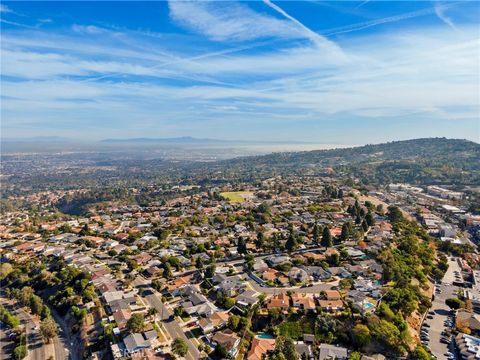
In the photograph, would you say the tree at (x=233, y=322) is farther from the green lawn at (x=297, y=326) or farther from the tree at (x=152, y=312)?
the tree at (x=152, y=312)

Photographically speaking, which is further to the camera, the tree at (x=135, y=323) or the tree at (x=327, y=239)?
the tree at (x=327, y=239)

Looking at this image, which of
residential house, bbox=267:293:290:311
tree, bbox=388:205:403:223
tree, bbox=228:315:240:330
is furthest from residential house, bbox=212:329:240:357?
tree, bbox=388:205:403:223

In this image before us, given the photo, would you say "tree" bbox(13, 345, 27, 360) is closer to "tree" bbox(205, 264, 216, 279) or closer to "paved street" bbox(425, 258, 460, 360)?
"tree" bbox(205, 264, 216, 279)

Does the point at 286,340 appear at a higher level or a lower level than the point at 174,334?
higher

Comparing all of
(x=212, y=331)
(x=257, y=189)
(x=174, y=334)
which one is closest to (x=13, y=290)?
(x=174, y=334)

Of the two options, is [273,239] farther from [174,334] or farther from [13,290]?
[13,290]

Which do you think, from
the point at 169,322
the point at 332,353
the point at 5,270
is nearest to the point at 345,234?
the point at 332,353

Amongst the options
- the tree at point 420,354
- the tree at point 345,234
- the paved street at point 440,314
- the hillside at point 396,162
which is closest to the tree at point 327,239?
the tree at point 345,234
